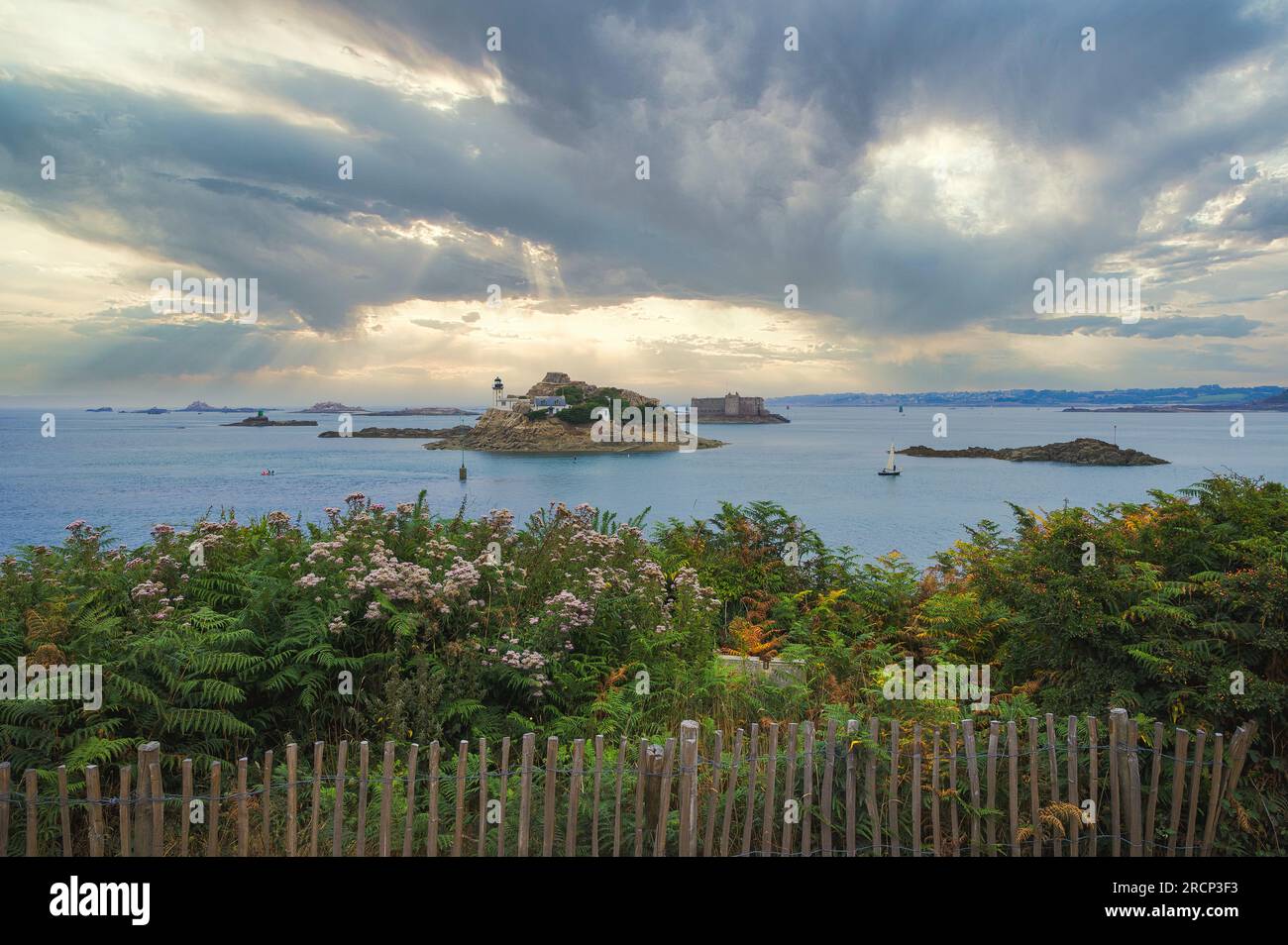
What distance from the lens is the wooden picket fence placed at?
4.21 metres

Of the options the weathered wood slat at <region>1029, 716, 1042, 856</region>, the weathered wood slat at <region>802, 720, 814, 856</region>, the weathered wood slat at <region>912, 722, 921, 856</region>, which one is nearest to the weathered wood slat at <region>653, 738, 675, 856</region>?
the weathered wood slat at <region>802, 720, 814, 856</region>

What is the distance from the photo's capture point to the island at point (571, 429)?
104562mm

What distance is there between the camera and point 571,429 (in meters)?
107

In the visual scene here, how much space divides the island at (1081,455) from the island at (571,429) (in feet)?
140

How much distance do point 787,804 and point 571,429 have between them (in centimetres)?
10377

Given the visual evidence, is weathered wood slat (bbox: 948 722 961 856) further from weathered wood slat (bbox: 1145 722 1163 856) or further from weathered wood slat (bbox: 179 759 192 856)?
weathered wood slat (bbox: 179 759 192 856)

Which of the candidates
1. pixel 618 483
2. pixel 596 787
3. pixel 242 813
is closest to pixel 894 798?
pixel 596 787

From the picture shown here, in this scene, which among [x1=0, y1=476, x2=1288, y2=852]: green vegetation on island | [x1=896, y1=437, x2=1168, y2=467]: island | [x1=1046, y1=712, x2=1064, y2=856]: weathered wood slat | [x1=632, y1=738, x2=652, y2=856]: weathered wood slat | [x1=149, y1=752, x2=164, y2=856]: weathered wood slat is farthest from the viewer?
[x1=896, y1=437, x2=1168, y2=467]: island

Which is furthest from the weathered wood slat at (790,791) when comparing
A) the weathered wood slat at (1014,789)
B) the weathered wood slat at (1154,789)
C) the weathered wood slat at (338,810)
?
the weathered wood slat at (338,810)

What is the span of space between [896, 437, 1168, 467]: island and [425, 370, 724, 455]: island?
42.5 metres

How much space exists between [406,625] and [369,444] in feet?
448

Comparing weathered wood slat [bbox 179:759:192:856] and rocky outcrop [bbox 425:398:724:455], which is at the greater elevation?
rocky outcrop [bbox 425:398:724:455]

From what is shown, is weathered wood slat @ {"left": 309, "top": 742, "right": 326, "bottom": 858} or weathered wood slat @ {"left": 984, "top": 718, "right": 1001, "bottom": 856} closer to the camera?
weathered wood slat @ {"left": 309, "top": 742, "right": 326, "bottom": 858}

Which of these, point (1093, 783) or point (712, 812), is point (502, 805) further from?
point (1093, 783)
